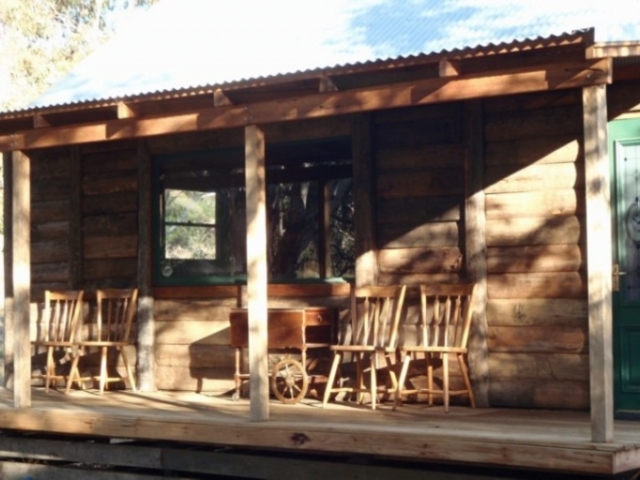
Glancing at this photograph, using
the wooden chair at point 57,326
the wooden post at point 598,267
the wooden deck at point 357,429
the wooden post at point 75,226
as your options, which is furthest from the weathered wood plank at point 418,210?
the wooden post at point 75,226

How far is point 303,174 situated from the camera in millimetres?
9188

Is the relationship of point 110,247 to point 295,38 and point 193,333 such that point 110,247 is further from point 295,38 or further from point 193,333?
point 295,38

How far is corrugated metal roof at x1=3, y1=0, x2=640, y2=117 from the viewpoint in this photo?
672 cm

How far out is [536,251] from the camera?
8.14 m

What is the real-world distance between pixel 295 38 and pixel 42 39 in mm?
16184

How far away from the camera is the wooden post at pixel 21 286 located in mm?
8711

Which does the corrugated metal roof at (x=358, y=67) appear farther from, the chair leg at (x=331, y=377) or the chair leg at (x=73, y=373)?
the chair leg at (x=73, y=373)

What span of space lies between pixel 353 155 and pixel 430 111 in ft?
2.16

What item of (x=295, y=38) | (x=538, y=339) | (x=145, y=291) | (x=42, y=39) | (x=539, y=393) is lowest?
(x=539, y=393)

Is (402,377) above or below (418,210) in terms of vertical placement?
below

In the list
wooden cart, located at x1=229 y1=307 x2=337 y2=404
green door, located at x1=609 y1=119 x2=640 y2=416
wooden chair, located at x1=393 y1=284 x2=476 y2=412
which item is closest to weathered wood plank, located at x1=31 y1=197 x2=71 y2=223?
wooden cart, located at x1=229 y1=307 x2=337 y2=404

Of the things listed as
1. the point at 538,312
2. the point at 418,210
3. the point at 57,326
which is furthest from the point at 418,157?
the point at 57,326

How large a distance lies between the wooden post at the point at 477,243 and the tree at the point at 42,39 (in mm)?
15701

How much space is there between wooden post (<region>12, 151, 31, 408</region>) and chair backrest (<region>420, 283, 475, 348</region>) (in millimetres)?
2842
